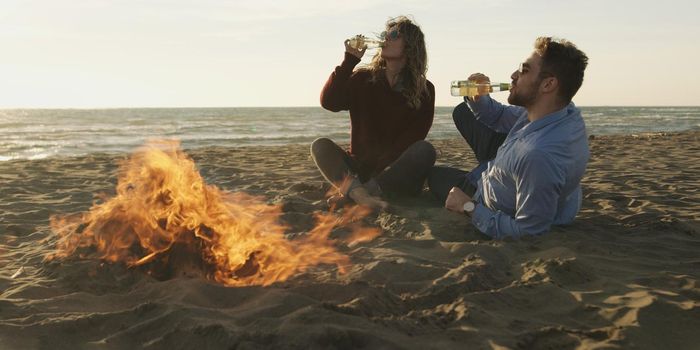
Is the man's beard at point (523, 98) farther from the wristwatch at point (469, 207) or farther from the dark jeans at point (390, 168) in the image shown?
the dark jeans at point (390, 168)

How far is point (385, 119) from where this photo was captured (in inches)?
221

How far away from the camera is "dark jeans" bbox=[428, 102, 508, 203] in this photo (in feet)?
16.5

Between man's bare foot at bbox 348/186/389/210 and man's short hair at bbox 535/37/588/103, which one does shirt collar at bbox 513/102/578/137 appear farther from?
man's bare foot at bbox 348/186/389/210

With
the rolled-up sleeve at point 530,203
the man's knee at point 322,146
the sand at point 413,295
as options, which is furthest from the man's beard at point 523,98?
the man's knee at point 322,146

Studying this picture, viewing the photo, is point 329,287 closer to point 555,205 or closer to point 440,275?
point 440,275

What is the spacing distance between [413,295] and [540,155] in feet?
4.38

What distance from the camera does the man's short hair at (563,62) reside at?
3.71 meters

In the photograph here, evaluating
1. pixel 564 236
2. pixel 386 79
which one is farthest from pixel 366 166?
pixel 564 236

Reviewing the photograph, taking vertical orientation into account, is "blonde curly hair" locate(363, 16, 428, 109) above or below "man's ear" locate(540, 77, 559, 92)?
above

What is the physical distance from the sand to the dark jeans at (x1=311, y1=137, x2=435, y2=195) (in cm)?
57

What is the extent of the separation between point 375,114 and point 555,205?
230cm

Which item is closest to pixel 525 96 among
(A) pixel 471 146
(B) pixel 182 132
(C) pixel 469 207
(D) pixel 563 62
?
(D) pixel 563 62

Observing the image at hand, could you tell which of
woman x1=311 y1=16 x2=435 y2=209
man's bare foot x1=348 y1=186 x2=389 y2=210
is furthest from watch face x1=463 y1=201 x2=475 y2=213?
woman x1=311 y1=16 x2=435 y2=209

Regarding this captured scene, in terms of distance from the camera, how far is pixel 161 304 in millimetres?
2896
